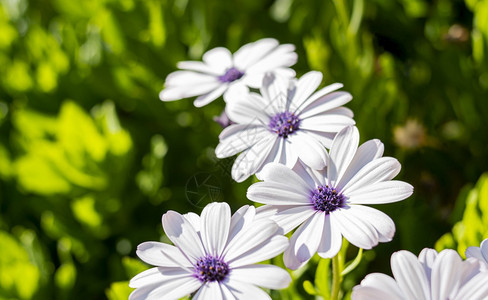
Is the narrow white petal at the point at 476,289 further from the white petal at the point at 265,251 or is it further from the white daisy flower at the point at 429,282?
the white petal at the point at 265,251

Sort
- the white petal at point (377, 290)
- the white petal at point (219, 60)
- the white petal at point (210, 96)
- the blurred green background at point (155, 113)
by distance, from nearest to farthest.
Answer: the white petal at point (377, 290) < the white petal at point (210, 96) < the white petal at point (219, 60) < the blurred green background at point (155, 113)

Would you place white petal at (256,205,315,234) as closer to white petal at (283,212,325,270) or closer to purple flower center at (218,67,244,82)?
white petal at (283,212,325,270)

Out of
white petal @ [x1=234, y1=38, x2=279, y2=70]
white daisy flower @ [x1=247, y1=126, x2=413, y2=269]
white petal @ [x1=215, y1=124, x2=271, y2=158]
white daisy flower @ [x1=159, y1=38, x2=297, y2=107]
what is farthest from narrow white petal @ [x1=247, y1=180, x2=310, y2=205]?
white petal @ [x1=234, y1=38, x2=279, y2=70]

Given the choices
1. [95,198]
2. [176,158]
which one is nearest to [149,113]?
[176,158]

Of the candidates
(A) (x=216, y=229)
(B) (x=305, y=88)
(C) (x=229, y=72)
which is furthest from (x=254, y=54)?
(A) (x=216, y=229)

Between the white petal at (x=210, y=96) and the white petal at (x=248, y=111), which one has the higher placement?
the white petal at (x=210, y=96)

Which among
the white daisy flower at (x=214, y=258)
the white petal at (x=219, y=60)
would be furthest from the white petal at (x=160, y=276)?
the white petal at (x=219, y=60)
